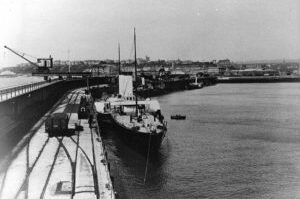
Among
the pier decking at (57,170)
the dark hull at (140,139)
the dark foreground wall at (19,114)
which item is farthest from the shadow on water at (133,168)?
the dark foreground wall at (19,114)

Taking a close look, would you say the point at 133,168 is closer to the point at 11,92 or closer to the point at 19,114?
the point at 19,114

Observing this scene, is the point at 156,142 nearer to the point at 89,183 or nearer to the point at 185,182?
the point at 185,182

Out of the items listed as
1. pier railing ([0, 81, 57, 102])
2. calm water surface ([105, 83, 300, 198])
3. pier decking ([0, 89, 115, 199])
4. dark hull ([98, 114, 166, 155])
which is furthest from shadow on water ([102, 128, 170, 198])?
pier railing ([0, 81, 57, 102])

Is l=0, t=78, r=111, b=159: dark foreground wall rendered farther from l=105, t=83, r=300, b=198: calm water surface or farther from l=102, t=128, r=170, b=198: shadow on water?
l=105, t=83, r=300, b=198: calm water surface

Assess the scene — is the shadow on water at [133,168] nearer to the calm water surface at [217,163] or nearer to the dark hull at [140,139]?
the calm water surface at [217,163]

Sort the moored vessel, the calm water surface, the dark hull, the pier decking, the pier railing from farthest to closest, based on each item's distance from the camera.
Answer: the pier railing
the moored vessel
the dark hull
the calm water surface
the pier decking

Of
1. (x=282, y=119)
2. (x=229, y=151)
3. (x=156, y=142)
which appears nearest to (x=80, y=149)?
(x=156, y=142)
